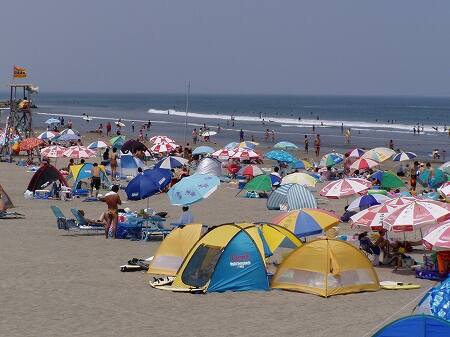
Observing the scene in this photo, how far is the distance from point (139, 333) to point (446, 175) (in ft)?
60.3

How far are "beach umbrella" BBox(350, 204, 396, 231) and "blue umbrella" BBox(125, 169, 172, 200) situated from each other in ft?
17.4

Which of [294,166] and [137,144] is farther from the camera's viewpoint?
[137,144]

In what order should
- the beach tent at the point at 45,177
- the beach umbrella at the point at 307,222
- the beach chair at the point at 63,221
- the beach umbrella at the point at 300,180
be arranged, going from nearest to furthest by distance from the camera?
the beach umbrella at the point at 307,222 → the beach chair at the point at 63,221 → the beach umbrella at the point at 300,180 → the beach tent at the point at 45,177

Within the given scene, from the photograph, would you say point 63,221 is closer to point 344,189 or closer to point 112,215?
point 112,215

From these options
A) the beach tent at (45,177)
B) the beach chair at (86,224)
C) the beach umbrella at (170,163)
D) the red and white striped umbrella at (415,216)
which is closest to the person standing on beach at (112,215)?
the beach chair at (86,224)

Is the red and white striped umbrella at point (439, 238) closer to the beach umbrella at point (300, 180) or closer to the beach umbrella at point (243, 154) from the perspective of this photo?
the beach umbrella at point (300, 180)

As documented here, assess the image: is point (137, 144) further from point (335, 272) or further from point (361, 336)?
point (361, 336)

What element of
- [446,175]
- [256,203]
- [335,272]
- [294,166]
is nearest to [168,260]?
[335,272]

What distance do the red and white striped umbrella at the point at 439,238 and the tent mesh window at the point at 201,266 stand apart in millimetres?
3363

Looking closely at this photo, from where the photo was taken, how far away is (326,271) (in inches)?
532

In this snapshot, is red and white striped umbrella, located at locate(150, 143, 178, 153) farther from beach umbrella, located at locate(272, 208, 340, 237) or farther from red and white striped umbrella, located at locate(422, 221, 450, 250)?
red and white striped umbrella, located at locate(422, 221, 450, 250)

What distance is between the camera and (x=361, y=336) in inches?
433

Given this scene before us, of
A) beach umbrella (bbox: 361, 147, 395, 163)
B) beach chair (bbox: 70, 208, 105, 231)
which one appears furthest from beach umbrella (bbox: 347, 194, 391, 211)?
beach umbrella (bbox: 361, 147, 395, 163)

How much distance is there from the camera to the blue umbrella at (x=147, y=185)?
19.6m
